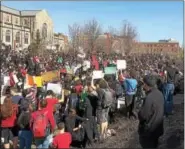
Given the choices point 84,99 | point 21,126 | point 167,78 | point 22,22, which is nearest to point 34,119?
point 21,126

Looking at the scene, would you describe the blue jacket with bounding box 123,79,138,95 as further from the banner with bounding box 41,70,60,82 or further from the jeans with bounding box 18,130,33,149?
the jeans with bounding box 18,130,33,149

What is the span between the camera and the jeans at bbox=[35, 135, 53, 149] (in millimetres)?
9555

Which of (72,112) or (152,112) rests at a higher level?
(152,112)

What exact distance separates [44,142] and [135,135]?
123 inches

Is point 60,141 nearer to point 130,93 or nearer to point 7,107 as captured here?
point 7,107

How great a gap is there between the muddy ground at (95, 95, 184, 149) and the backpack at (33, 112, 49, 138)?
69.5 inches

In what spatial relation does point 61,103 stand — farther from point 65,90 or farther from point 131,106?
point 131,106

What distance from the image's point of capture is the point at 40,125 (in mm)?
9547

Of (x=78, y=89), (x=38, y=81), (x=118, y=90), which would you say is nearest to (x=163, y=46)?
(x=118, y=90)

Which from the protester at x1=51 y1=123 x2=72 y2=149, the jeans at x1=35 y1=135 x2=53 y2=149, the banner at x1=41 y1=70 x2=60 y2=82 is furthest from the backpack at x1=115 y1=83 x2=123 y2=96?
the protester at x1=51 y1=123 x2=72 y2=149

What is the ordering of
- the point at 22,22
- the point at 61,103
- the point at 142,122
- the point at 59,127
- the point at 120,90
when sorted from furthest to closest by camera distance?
the point at 22,22 → the point at 120,90 → the point at 61,103 → the point at 59,127 → the point at 142,122

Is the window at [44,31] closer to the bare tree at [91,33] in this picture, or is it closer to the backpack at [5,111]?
the bare tree at [91,33]

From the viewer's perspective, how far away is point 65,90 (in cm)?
1278

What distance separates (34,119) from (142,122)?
104 inches
